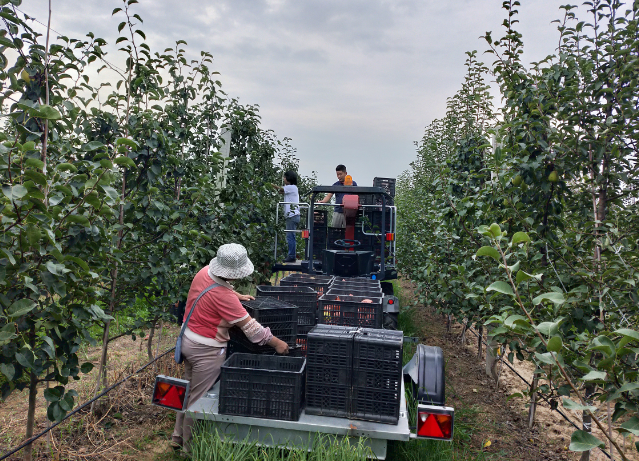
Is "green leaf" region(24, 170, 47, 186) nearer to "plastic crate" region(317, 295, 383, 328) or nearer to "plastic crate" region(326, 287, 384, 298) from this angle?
"plastic crate" region(317, 295, 383, 328)

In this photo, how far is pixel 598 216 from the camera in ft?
11.2

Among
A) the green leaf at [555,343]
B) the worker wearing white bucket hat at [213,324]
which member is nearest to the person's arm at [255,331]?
the worker wearing white bucket hat at [213,324]

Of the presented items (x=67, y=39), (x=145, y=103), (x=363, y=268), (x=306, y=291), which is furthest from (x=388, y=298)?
(x=67, y=39)

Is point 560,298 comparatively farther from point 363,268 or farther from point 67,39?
point 363,268

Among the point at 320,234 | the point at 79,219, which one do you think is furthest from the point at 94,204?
the point at 320,234

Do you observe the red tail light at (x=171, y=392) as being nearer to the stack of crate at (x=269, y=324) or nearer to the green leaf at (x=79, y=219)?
the stack of crate at (x=269, y=324)

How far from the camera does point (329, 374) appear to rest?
131 inches

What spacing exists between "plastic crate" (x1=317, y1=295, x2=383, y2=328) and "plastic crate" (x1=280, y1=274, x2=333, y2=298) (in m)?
0.92

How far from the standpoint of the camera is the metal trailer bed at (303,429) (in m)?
3.14

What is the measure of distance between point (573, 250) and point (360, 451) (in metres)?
1.98

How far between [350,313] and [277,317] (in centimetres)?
74

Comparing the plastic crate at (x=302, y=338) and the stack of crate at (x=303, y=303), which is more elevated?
the stack of crate at (x=303, y=303)

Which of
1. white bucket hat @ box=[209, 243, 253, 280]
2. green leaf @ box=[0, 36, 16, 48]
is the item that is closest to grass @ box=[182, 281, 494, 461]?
white bucket hat @ box=[209, 243, 253, 280]

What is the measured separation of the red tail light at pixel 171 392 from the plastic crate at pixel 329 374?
0.90m
